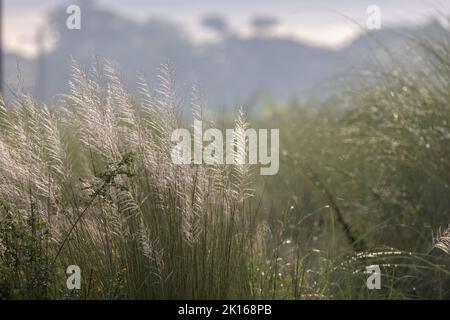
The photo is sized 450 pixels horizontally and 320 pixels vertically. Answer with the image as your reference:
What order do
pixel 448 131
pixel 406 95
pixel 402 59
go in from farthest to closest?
pixel 402 59
pixel 406 95
pixel 448 131

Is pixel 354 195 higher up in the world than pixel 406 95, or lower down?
lower down

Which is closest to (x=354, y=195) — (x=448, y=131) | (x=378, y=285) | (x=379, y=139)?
(x=379, y=139)

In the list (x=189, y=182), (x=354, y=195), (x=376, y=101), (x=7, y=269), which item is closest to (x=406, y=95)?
(x=376, y=101)

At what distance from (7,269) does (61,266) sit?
253 millimetres

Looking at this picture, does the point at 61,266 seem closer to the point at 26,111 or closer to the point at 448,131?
the point at 26,111

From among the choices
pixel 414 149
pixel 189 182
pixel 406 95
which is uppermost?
pixel 406 95

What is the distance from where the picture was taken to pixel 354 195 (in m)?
6.36

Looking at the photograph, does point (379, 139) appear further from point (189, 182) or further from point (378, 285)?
point (189, 182)

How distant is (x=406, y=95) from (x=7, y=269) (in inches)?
130

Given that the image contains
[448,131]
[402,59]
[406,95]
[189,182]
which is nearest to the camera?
[189,182]

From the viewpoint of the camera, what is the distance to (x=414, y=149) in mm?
5852
